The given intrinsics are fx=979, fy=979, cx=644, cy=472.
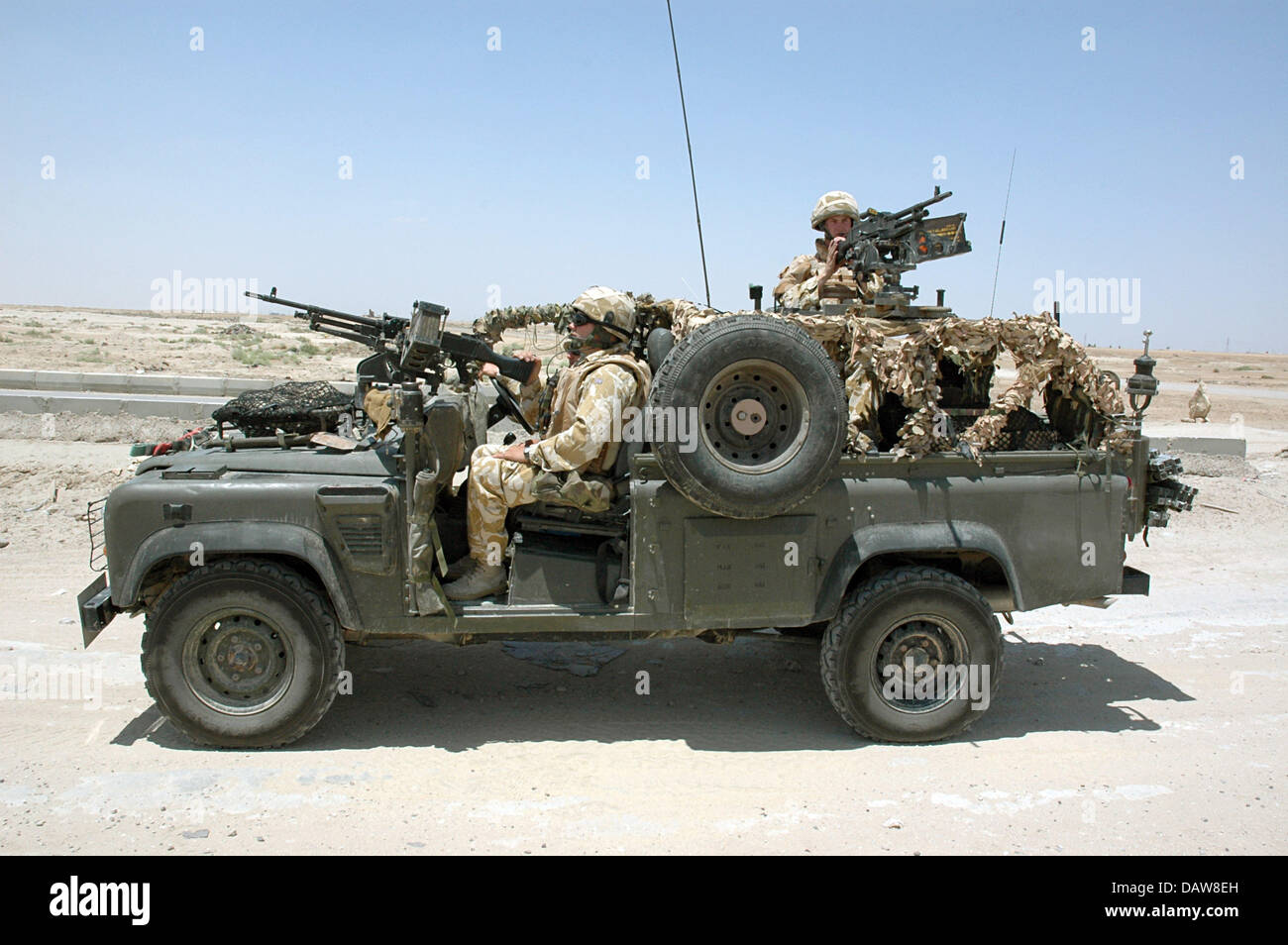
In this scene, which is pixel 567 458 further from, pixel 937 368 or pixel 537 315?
pixel 937 368

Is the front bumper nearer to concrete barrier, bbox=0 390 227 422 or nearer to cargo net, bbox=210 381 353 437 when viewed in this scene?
cargo net, bbox=210 381 353 437

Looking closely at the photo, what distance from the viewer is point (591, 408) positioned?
4750 mm

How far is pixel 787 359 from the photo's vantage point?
15.2ft

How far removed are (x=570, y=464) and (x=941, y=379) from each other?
2.09 meters

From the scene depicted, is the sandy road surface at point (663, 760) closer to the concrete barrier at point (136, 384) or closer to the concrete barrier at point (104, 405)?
the concrete barrier at point (104, 405)

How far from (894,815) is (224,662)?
10.6 ft

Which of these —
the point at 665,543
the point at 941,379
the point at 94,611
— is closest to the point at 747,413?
the point at 665,543

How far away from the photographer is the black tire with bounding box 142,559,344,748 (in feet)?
15.3

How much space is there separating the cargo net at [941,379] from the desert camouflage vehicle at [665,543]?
0.23 feet

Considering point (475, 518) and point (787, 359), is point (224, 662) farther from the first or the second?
point (787, 359)

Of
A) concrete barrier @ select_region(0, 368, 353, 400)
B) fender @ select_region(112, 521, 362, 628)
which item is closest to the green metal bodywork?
fender @ select_region(112, 521, 362, 628)

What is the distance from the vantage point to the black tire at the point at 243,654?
15.3ft

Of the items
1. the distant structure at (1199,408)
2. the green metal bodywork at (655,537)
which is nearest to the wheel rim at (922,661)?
the green metal bodywork at (655,537)
